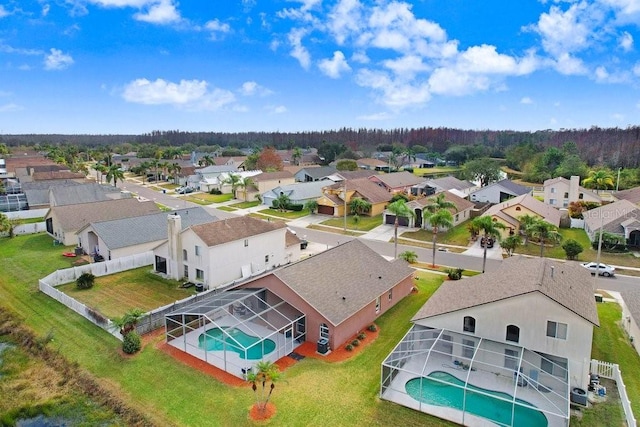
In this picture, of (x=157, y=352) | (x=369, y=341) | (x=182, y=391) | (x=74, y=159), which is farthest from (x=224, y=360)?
(x=74, y=159)

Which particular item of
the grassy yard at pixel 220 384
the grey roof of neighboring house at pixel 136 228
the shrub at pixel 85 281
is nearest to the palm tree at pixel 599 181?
the grassy yard at pixel 220 384

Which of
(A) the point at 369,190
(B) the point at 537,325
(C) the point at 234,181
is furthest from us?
(C) the point at 234,181

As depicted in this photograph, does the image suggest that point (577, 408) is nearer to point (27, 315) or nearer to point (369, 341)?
point (369, 341)

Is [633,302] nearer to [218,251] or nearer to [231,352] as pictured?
[231,352]

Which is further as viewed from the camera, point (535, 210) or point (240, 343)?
point (535, 210)

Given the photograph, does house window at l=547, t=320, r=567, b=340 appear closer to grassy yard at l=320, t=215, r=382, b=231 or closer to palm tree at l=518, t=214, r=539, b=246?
palm tree at l=518, t=214, r=539, b=246

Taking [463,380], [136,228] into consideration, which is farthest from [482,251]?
[136,228]

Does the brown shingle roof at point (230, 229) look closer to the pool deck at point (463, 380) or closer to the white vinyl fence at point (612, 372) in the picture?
the pool deck at point (463, 380)
